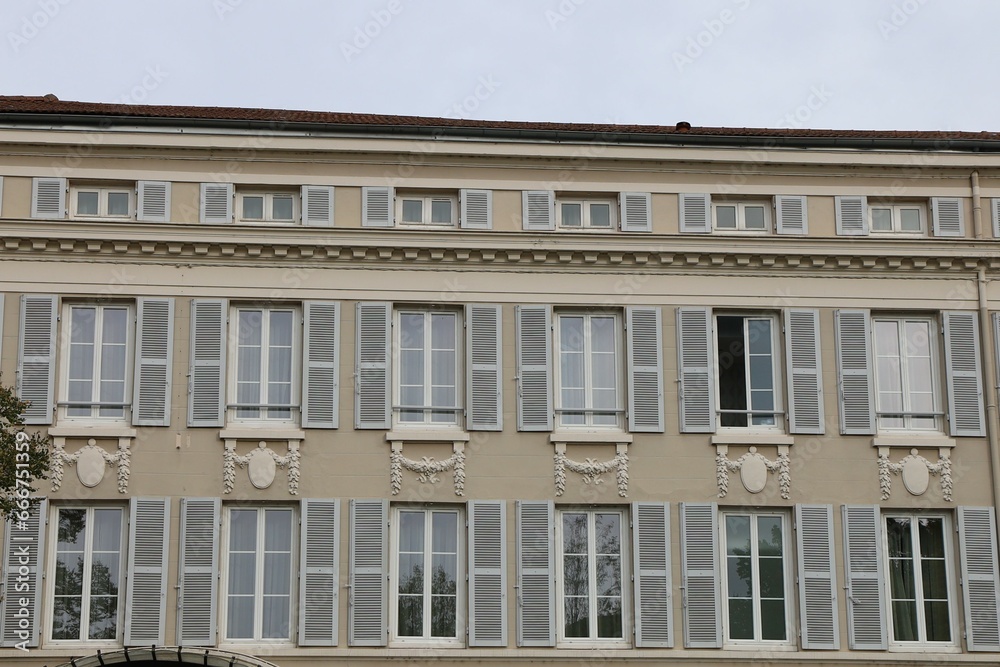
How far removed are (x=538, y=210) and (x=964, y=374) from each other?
7163 millimetres

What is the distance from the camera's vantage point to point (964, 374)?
23.8 meters

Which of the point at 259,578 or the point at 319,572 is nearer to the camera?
the point at 319,572

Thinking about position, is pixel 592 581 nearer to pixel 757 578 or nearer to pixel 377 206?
pixel 757 578

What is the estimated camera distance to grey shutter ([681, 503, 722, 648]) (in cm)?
2261

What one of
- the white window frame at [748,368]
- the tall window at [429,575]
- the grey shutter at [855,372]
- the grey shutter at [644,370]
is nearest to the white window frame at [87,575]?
the tall window at [429,575]

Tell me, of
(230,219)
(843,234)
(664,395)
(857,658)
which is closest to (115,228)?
(230,219)

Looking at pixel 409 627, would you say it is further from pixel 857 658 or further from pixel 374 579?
pixel 857 658

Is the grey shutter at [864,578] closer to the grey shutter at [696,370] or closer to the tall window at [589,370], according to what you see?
the grey shutter at [696,370]

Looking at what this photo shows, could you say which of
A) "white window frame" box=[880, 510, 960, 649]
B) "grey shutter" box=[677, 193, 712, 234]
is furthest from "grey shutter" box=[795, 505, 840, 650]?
"grey shutter" box=[677, 193, 712, 234]

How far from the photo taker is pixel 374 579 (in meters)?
22.4

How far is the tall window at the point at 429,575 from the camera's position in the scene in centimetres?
2261

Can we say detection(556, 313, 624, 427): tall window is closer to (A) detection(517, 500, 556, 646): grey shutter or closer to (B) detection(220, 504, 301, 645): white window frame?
(A) detection(517, 500, 556, 646): grey shutter

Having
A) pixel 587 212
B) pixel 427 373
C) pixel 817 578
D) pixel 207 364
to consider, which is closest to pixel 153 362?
pixel 207 364

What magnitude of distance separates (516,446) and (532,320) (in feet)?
6.55
